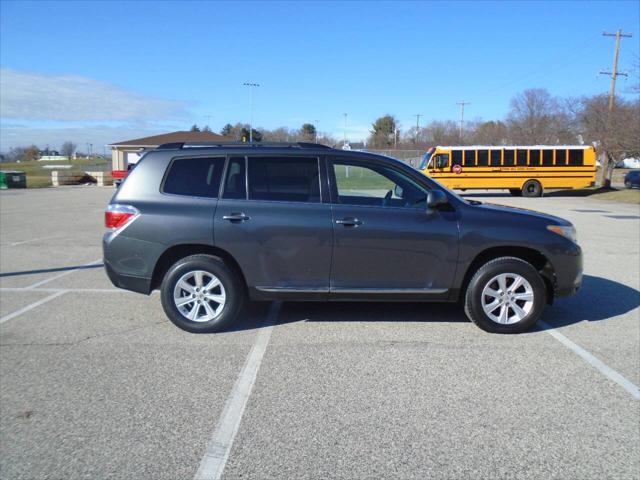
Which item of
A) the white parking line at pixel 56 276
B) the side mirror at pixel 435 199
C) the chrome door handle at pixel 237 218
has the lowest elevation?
the white parking line at pixel 56 276

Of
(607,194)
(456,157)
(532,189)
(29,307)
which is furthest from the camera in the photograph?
(607,194)

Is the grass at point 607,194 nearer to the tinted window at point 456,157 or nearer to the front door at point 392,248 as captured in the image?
the tinted window at point 456,157

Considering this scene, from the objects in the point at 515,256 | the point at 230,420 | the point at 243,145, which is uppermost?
the point at 243,145

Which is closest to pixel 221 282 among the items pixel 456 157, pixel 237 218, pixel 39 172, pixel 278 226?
pixel 237 218

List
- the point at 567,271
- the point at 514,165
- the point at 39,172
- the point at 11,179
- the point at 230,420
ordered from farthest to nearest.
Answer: the point at 39,172 < the point at 11,179 < the point at 514,165 < the point at 567,271 < the point at 230,420

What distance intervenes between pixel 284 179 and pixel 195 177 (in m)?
0.92

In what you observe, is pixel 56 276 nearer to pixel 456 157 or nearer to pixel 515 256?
pixel 515 256

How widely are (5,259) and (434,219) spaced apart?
25.3 ft

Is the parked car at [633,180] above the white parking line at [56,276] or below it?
above

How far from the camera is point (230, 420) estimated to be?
3.39m

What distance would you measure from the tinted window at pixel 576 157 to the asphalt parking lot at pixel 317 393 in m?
25.2

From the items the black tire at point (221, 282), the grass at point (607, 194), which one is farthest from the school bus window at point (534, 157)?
the black tire at point (221, 282)

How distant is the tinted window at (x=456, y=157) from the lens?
2852 cm

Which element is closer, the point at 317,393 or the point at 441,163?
the point at 317,393
